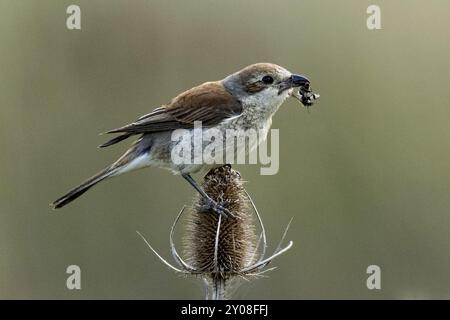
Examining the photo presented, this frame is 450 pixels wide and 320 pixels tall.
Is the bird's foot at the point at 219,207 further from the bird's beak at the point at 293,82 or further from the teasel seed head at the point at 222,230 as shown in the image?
the bird's beak at the point at 293,82

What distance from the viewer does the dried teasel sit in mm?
5836

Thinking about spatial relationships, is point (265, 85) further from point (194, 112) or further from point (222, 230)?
point (222, 230)

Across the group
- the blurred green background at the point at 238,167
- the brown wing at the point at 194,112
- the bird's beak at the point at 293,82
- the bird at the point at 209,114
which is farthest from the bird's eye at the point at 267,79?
the blurred green background at the point at 238,167

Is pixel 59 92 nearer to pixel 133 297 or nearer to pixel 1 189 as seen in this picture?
pixel 1 189

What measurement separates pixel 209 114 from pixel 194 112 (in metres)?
0.13

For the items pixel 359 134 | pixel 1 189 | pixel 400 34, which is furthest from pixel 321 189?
pixel 1 189

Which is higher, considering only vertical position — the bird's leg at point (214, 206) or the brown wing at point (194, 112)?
the brown wing at point (194, 112)

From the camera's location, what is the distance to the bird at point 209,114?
6641mm

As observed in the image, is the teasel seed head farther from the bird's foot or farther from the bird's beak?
the bird's beak

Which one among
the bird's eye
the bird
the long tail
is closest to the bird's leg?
the bird

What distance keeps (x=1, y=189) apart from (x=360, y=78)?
4.40 meters

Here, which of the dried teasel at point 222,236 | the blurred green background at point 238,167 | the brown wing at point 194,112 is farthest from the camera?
the blurred green background at point 238,167

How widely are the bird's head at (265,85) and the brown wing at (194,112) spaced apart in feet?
0.39
